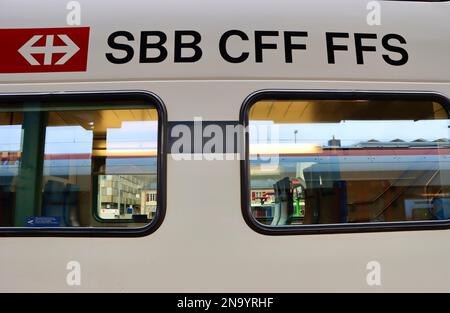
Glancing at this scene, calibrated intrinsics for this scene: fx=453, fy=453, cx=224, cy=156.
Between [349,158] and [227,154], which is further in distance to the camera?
[349,158]

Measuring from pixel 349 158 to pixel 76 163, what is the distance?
4.85ft

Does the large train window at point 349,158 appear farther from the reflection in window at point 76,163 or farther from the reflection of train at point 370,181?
the reflection in window at point 76,163

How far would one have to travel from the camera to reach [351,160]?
96.5 inches

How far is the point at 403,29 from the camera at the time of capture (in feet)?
8.21

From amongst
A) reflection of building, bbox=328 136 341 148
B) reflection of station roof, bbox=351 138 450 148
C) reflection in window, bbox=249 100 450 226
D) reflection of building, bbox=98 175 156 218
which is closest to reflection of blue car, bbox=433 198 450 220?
reflection in window, bbox=249 100 450 226

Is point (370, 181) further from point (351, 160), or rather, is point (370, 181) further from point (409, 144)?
point (409, 144)

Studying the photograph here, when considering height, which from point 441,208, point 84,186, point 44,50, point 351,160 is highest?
point 44,50

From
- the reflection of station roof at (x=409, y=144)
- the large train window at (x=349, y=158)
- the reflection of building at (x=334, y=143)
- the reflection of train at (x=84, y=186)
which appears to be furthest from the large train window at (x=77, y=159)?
the reflection of station roof at (x=409, y=144)

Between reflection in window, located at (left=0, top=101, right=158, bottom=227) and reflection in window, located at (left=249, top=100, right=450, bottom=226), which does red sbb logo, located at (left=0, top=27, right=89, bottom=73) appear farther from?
reflection in window, located at (left=249, top=100, right=450, bottom=226)

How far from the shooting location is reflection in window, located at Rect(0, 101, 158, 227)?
2.38 m

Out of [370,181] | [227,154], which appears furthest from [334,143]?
[227,154]

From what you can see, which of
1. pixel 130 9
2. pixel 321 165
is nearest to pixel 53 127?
pixel 130 9
